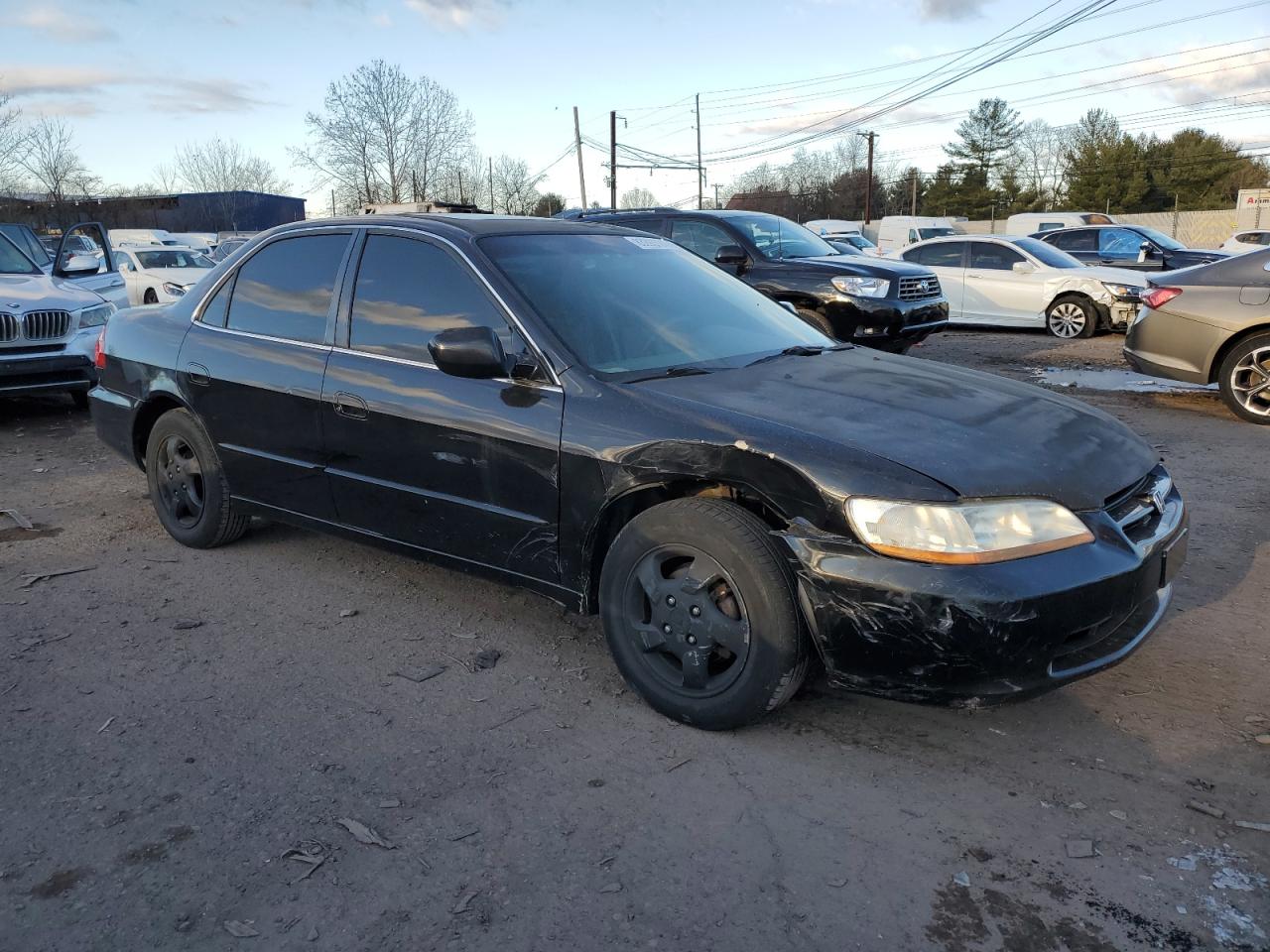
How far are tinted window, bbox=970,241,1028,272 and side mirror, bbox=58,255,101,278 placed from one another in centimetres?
1134

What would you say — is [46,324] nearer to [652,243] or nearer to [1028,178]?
[652,243]

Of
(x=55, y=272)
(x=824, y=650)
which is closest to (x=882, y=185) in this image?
(x=55, y=272)

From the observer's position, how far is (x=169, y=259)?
62.5 feet

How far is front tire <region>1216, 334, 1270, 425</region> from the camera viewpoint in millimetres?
7746

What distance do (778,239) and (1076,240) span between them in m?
10.2

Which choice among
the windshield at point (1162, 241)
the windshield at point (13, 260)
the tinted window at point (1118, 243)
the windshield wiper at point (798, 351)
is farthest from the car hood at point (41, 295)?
the windshield at point (1162, 241)

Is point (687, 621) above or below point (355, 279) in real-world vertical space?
below

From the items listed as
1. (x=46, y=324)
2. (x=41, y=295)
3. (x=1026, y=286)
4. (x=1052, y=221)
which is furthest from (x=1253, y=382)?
(x=1052, y=221)

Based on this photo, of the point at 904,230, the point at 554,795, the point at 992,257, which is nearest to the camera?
the point at 554,795

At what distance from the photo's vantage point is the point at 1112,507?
120 inches

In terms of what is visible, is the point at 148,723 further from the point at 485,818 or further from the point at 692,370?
the point at 692,370

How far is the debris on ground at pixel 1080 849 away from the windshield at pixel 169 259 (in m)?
19.6

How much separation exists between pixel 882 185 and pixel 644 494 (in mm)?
80368

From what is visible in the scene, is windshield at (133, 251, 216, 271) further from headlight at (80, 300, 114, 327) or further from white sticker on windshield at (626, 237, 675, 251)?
white sticker on windshield at (626, 237, 675, 251)
